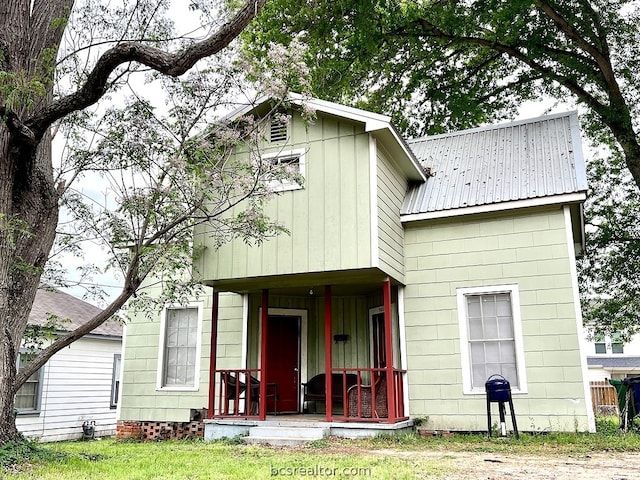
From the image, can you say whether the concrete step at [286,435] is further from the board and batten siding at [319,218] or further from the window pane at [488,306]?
the window pane at [488,306]

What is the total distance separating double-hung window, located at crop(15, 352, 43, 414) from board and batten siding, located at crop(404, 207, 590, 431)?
9.33 m

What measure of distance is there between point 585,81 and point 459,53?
360cm

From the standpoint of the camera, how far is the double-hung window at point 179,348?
35.1 feet

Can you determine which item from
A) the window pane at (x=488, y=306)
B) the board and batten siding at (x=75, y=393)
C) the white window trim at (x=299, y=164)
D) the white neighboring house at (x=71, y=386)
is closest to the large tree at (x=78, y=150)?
the white window trim at (x=299, y=164)

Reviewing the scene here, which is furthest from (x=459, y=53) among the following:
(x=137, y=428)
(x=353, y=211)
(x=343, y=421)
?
(x=137, y=428)

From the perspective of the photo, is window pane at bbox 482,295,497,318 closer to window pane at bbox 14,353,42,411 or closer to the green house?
the green house

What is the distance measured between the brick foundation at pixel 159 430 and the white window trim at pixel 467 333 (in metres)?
4.91

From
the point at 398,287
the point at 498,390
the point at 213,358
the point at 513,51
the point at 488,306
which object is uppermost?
the point at 513,51

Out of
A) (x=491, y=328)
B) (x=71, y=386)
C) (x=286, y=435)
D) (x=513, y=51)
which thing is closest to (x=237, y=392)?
(x=286, y=435)

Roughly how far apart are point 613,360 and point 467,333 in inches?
696

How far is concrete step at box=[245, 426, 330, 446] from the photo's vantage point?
7.89m

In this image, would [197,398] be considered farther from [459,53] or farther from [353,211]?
[459,53]

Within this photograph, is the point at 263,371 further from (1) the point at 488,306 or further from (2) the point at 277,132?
(2) the point at 277,132

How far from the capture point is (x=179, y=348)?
10.9m
